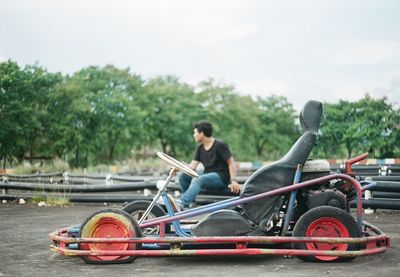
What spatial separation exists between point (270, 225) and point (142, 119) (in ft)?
136

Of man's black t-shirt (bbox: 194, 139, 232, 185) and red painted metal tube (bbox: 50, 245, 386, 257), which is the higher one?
man's black t-shirt (bbox: 194, 139, 232, 185)

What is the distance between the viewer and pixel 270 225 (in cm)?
622

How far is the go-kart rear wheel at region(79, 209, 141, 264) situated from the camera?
6.04 metres

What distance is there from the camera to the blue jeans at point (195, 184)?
27.0ft

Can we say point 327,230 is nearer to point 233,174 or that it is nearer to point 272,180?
point 272,180

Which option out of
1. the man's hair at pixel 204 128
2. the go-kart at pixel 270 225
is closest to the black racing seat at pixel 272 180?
the go-kart at pixel 270 225

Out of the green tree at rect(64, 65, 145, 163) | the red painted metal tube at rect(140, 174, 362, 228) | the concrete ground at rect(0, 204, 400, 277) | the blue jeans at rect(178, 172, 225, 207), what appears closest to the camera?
the concrete ground at rect(0, 204, 400, 277)

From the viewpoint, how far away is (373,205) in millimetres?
10977

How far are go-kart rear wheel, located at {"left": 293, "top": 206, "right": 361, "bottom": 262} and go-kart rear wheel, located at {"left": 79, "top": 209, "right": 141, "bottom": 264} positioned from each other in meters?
1.68

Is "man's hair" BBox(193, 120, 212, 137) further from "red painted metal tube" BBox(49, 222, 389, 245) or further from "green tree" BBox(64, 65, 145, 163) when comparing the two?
"green tree" BBox(64, 65, 145, 163)

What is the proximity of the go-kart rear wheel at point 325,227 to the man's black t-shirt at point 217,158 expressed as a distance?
2.85 m

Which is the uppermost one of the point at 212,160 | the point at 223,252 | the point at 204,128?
the point at 204,128

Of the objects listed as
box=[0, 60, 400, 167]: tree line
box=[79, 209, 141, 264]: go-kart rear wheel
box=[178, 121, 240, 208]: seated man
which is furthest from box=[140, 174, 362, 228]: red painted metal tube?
box=[0, 60, 400, 167]: tree line

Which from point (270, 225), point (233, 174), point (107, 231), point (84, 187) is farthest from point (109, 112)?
point (270, 225)
